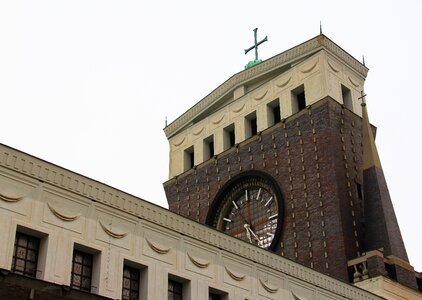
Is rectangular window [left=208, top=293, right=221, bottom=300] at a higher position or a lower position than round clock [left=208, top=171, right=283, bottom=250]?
lower

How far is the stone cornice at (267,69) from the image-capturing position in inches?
2002

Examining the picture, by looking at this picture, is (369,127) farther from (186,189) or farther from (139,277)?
(139,277)

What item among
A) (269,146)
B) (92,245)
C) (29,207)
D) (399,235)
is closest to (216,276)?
(92,245)

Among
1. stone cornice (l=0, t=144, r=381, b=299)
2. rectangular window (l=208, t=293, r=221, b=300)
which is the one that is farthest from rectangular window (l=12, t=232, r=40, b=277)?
rectangular window (l=208, t=293, r=221, b=300)

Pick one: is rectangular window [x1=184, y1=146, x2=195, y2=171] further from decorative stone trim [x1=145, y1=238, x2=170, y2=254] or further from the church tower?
decorative stone trim [x1=145, y1=238, x2=170, y2=254]

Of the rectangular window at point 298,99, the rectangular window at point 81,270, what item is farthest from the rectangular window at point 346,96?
the rectangular window at point 81,270

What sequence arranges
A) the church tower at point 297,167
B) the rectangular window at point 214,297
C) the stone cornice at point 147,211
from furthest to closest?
the church tower at point 297,167 < the rectangular window at point 214,297 < the stone cornice at point 147,211

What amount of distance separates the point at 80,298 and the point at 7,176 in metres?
4.76

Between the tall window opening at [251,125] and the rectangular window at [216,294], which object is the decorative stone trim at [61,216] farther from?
the tall window opening at [251,125]

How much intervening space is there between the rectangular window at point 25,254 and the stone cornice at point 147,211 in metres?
2.12

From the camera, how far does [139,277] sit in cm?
2786

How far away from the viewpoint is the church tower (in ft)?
143

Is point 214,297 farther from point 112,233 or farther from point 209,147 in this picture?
Answer: point 209,147

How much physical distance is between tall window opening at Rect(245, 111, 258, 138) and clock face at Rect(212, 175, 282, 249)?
12.2 ft
